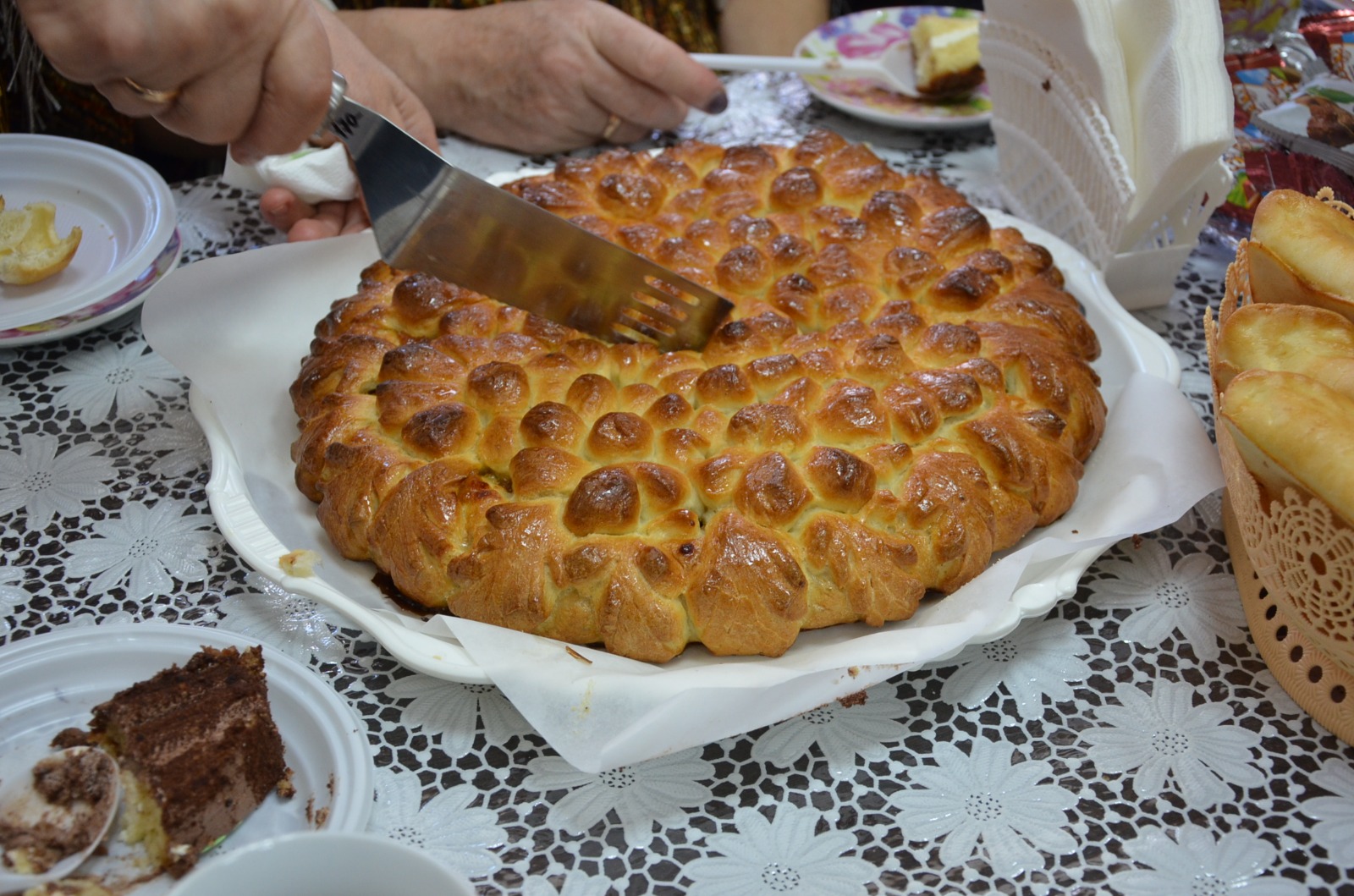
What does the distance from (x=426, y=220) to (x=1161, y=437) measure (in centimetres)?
121

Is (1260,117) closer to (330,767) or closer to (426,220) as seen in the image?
(426,220)

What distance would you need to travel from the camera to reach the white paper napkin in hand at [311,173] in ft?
7.35

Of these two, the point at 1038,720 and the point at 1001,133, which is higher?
the point at 1001,133

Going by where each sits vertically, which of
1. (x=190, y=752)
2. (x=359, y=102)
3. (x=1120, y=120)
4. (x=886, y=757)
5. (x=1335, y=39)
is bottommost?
(x=886, y=757)

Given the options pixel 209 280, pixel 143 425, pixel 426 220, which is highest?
pixel 426 220

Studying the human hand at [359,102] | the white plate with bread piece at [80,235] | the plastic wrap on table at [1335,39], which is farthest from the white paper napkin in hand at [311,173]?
the plastic wrap on table at [1335,39]

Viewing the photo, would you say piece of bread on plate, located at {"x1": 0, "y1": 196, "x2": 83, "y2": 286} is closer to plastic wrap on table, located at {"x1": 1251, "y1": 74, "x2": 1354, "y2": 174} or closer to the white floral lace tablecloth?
the white floral lace tablecloth

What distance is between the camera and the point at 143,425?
1.95m

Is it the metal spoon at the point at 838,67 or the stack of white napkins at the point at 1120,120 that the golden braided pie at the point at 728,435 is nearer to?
the stack of white napkins at the point at 1120,120

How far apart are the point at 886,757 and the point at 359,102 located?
1699 millimetres

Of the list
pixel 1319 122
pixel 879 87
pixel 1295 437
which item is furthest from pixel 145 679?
pixel 879 87

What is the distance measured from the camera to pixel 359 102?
7.29 ft

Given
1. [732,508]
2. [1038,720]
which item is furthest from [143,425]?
[1038,720]

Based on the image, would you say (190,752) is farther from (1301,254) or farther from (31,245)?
(1301,254)
